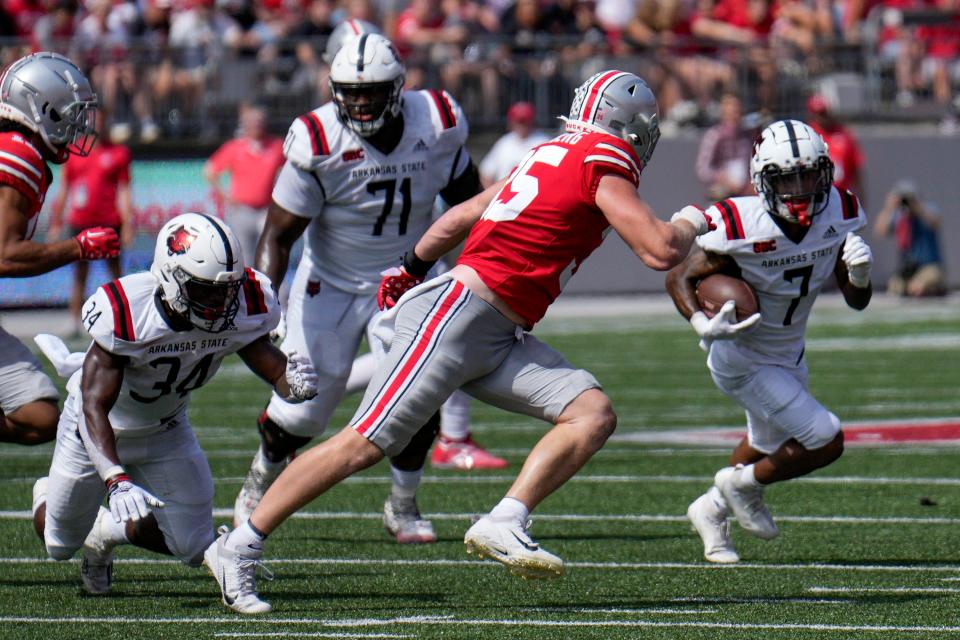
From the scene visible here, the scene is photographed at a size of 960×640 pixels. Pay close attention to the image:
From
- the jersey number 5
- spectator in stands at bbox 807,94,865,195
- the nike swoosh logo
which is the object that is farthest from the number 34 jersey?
spectator in stands at bbox 807,94,865,195

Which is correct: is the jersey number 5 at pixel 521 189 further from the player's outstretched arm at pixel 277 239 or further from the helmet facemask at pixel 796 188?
the player's outstretched arm at pixel 277 239

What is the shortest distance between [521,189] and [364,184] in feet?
5.97

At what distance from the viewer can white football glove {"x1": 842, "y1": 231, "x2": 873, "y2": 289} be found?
6035 millimetres

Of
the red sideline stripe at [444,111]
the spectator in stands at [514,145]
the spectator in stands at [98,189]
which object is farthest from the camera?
the spectator in stands at [514,145]

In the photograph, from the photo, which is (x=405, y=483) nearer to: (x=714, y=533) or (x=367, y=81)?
(x=714, y=533)

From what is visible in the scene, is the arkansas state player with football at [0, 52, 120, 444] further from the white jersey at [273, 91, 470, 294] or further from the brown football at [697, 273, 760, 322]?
the brown football at [697, 273, 760, 322]

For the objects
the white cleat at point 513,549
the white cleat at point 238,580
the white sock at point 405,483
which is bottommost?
the white sock at point 405,483

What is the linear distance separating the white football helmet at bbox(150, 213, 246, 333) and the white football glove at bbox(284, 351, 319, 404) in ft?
0.80

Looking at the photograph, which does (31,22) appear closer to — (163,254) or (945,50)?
(945,50)

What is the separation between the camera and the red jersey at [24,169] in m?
6.09

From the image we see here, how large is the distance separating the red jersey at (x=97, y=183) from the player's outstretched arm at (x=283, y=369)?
9489mm

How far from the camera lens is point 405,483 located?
260 inches

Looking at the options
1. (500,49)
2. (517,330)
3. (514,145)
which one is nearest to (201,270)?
(517,330)

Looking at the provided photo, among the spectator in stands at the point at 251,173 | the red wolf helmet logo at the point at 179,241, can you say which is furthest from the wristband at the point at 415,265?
the spectator in stands at the point at 251,173
